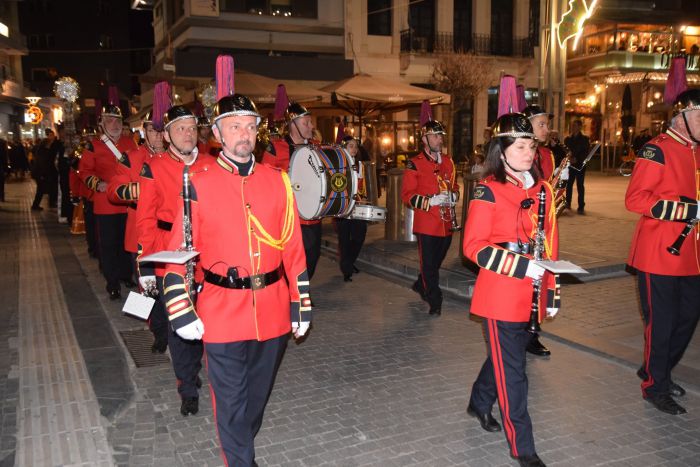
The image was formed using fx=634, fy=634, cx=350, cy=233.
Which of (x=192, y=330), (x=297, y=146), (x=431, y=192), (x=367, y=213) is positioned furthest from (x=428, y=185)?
(x=192, y=330)

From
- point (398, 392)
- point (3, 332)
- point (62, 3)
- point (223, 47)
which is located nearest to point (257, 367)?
point (398, 392)

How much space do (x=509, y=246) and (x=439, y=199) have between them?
3021 mm

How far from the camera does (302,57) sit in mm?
30297

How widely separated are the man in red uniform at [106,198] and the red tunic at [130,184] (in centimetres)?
167

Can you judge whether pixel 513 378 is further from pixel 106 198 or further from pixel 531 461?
pixel 106 198

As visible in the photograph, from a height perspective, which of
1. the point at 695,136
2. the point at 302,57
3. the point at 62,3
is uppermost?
the point at 62,3

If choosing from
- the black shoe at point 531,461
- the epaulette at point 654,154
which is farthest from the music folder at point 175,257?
the epaulette at point 654,154

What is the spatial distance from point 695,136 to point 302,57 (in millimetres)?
27254

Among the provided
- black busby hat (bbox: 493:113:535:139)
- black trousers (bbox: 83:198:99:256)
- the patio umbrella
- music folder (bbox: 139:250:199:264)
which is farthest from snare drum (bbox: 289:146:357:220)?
the patio umbrella

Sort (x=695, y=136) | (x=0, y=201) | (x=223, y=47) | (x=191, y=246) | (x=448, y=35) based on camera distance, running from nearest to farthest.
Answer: (x=191, y=246), (x=695, y=136), (x=0, y=201), (x=223, y=47), (x=448, y=35)

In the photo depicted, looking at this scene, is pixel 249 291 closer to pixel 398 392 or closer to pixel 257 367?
pixel 257 367

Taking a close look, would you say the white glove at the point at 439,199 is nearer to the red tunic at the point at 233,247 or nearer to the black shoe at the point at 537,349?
the black shoe at the point at 537,349

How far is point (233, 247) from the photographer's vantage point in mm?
3357

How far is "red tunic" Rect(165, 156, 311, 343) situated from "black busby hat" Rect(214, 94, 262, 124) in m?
0.25
